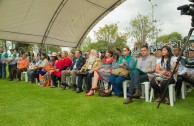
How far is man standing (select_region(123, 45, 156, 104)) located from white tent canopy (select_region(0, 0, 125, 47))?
234 inches

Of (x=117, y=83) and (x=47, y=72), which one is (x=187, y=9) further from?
(x=47, y=72)

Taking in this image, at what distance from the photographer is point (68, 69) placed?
23.7 ft

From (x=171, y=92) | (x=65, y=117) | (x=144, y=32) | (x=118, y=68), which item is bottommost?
(x=65, y=117)

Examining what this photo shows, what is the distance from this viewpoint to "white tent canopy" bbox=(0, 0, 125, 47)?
938 cm

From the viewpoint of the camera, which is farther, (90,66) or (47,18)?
(47,18)

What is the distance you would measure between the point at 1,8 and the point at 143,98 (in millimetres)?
7095

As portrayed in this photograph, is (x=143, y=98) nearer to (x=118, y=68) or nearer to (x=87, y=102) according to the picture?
(x=118, y=68)

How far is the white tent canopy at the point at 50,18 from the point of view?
9.38 m

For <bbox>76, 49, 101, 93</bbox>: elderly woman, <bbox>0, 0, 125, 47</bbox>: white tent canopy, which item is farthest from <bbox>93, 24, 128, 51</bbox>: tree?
<bbox>76, 49, 101, 93</bbox>: elderly woman

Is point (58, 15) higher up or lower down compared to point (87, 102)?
higher up

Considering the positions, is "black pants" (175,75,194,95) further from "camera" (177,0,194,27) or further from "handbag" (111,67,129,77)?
"camera" (177,0,194,27)

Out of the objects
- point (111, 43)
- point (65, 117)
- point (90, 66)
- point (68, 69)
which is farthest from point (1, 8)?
point (111, 43)

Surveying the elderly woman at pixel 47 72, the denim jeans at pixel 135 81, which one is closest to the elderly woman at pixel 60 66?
the elderly woman at pixel 47 72

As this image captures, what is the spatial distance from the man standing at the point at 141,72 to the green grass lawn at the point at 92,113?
23cm
